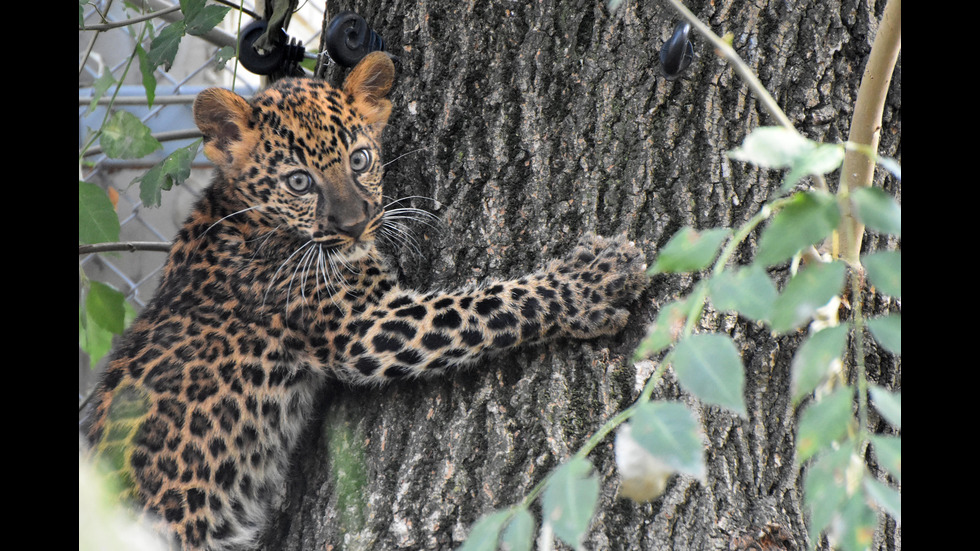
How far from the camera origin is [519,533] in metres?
0.94

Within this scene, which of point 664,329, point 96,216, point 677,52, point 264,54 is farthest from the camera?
point 264,54

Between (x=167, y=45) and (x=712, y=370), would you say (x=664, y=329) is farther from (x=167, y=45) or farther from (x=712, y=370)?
(x=167, y=45)

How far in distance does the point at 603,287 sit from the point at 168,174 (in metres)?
1.47

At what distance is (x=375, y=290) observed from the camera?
2627 millimetres

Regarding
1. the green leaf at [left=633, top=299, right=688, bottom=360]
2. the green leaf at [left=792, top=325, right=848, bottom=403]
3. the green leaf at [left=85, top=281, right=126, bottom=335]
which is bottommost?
the green leaf at [left=792, top=325, right=848, bottom=403]

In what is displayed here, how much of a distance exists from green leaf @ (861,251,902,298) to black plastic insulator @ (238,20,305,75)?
227 cm

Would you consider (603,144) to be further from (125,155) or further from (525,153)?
(125,155)

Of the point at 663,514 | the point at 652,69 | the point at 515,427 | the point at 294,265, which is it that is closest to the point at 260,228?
the point at 294,265

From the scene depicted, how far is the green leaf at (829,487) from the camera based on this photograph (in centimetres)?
85

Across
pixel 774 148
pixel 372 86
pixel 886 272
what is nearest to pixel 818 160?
pixel 774 148

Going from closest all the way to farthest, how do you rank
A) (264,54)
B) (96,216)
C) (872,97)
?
1. (872,97)
2. (96,216)
3. (264,54)

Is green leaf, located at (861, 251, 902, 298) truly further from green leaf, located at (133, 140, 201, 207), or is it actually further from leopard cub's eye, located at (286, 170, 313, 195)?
green leaf, located at (133, 140, 201, 207)

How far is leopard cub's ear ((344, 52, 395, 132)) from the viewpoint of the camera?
2.51 m

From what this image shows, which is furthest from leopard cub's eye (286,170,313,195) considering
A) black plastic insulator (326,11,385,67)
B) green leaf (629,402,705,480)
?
green leaf (629,402,705,480)
